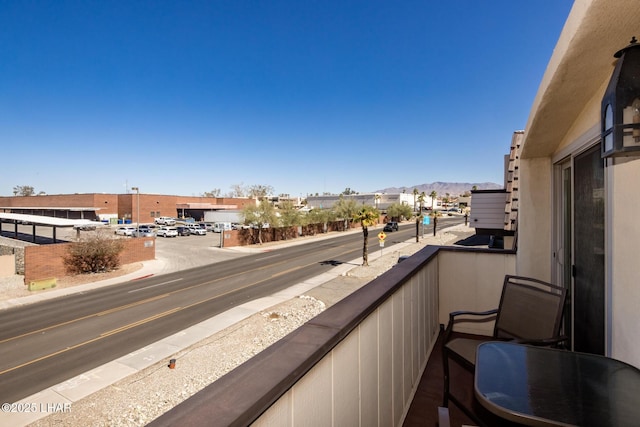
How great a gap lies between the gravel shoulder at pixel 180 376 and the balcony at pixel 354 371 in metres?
4.80

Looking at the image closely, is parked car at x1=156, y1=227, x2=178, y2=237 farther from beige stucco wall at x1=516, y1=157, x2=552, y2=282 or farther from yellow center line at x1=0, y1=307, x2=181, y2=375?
beige stucco wall at x1=516, y1=157, x2=552, y2=282

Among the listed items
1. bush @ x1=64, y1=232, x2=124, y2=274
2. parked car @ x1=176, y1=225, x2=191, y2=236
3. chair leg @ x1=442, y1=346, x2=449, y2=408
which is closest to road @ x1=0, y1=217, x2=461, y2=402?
bush @ x1=64, y1=232, x2=124, y2=274

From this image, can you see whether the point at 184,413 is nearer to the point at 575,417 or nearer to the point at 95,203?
the point at 575,417

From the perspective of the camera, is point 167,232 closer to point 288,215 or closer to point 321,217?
point 288,215

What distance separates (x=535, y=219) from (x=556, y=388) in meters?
2.90

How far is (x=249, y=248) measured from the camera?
1166 inches

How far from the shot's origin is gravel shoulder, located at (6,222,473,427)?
5930 mm

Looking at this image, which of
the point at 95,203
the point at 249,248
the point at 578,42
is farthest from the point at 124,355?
the point at 95,203

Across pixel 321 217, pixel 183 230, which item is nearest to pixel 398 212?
pixel 321 217

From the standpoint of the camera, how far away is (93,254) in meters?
19.1

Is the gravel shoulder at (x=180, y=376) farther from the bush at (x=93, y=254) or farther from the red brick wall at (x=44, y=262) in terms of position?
the red brick wall at (x=44, y=262)

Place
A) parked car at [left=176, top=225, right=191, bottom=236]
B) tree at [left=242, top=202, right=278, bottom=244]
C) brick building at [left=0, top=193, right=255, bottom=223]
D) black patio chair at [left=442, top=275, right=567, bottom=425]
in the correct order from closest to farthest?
1. black patio chair at [left=442, top=275, right=567, bottom=425]
2. tree at [left=242, top=202, right=278, bottom=244]
3. parked car at [left=176, top=225, right=191, bottom=236]
4. brick building at [left=0, top=193, right=255, bottom=223]

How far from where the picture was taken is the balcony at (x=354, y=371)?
83 centimetres

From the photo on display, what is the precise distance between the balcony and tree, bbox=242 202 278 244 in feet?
92.2
